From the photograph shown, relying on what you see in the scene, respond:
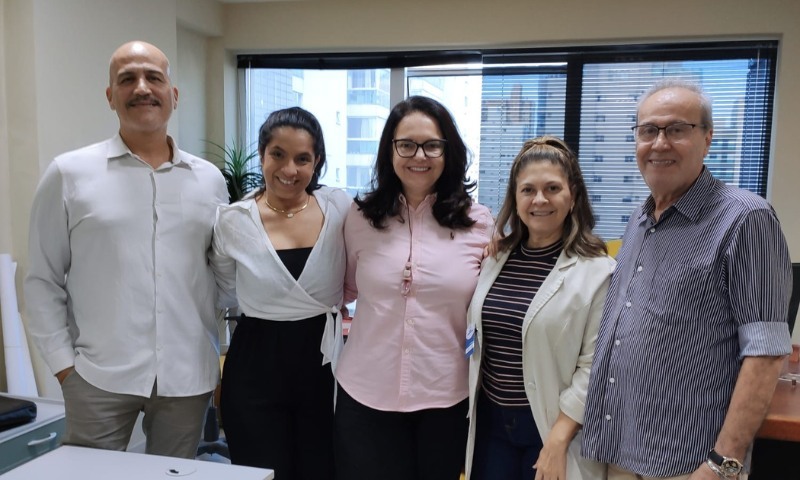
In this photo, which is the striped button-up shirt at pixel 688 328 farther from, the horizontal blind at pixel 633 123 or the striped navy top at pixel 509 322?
the horizontal blind at pixel 633 123

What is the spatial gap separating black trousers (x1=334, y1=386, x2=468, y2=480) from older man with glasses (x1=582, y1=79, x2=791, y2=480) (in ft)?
1.25

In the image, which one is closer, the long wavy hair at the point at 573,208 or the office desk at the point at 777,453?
the long wavy hair at the point at 573,208

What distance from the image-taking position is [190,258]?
72.1 inches

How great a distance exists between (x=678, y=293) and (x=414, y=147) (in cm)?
82

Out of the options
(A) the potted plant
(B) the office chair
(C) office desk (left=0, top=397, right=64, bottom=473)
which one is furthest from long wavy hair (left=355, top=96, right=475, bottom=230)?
(A) the potted plant

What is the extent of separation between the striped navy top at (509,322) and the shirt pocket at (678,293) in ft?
1.02

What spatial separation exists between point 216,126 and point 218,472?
3.58 m

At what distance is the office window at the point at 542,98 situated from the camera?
154 inches

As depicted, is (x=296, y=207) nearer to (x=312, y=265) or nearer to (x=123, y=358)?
(x=312, y=265)

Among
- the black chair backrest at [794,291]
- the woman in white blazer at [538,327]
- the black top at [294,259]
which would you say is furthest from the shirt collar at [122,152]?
the black chair backrest at [794,291]

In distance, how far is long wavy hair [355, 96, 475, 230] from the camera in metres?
1.81

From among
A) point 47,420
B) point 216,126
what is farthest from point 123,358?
point 216,126

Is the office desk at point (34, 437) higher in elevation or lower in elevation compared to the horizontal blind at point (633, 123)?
lower

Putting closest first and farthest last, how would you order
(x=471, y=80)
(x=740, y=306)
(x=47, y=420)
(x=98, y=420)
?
(x=740, y=306) < (x=98, y=420) < (x=47, y=420) < (x=471, y=80)
